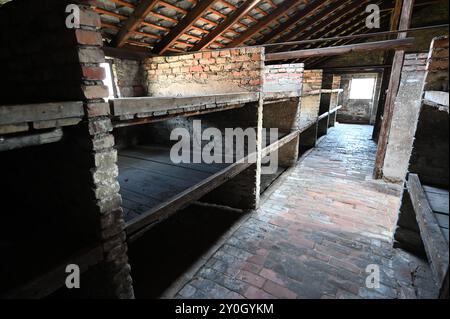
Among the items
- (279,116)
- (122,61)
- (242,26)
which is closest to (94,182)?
(122,61)

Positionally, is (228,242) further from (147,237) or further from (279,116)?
(279,116)

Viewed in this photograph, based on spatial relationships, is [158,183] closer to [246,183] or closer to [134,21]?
[246,183]

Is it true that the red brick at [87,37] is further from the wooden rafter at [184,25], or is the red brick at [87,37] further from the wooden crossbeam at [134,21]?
the wooden rafter at [184,25]

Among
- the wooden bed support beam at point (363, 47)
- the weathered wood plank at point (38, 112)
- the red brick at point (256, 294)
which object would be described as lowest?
the red brick at point (256, 294)

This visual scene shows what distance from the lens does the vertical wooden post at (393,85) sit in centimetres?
522

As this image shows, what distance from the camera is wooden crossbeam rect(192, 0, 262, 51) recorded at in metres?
4.38

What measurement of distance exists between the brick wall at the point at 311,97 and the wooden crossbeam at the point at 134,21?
5.94 metres

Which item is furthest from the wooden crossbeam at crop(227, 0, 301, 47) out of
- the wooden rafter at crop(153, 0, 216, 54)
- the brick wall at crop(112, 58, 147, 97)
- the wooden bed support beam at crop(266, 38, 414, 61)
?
the brick wall at crop(112, 58, 147, 97)

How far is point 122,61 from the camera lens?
15.1 feet

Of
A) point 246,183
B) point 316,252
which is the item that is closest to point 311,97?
point 246,183

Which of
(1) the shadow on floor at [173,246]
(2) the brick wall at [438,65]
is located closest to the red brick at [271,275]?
(1) the shadow on floor at [173,246]

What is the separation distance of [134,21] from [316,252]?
4.42m

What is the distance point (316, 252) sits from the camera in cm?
336

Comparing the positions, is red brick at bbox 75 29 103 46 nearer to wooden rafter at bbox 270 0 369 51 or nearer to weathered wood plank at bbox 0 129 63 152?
weathered wood plank at bbox 0 129 63 152
